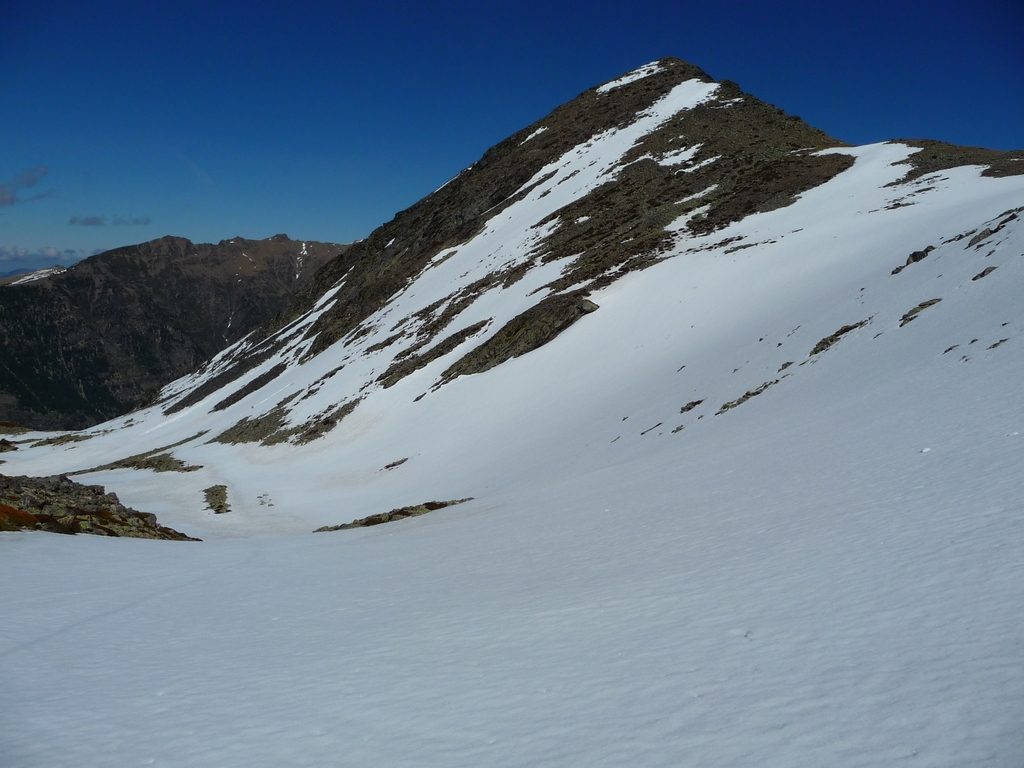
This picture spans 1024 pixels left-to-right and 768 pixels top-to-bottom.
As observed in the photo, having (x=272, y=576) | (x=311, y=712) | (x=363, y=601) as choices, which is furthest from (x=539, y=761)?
(x=272, y=576)

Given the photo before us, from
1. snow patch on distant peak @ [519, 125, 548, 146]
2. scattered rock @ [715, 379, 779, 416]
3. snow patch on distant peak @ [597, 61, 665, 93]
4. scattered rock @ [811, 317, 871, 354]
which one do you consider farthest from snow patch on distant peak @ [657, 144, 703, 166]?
scattered rock @ [715, 379, 779, 416]

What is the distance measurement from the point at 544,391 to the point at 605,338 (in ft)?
15.2

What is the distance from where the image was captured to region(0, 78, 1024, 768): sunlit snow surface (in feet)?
14.7

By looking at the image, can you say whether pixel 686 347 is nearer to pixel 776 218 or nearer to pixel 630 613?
pixel 776 218

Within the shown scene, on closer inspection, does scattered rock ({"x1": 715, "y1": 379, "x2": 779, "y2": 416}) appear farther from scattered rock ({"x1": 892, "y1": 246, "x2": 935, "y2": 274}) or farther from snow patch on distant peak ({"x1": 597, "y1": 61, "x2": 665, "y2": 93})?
snow patch on distant peak ({"x1": 597, "y1": 61, "x2": 665, "y2": 93})

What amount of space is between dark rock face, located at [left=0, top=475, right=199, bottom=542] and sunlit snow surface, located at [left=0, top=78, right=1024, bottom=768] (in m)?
1.66

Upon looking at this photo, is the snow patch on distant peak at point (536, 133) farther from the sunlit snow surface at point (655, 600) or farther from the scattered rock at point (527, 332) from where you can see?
the sunlit snow surface at point (655, 600)

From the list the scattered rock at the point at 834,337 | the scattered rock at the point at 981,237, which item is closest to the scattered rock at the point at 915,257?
the scattered rock at the point at 981,237

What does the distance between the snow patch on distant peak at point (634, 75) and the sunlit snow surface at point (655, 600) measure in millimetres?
68809

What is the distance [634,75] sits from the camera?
8575cm

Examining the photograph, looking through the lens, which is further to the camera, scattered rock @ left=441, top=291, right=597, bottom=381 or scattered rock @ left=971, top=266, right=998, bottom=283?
scattered rock @ left=441, top=291, right=597, bottom=381

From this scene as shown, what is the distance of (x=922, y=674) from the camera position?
4.27m

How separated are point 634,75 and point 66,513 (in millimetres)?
86319

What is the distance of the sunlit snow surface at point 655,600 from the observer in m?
4.49
